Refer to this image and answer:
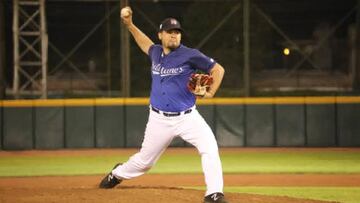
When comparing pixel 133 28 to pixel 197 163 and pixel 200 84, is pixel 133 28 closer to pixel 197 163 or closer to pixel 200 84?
pixel 200 84

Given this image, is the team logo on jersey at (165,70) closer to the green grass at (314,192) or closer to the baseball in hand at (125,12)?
the baseball in hand at (125,12)

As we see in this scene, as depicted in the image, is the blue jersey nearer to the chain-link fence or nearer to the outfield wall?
the outfield wall

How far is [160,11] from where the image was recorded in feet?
70.5

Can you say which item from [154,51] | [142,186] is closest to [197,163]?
[142,186]

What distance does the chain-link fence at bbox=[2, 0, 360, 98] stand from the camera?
20.0 m

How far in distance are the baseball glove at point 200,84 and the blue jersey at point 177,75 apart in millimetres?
252

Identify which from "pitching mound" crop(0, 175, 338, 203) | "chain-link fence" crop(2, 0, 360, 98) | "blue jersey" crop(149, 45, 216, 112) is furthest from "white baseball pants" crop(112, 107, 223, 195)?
"chain-link fence" crop(2, 0, 360, 98)

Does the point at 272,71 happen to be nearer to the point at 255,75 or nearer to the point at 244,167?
the point at 255,75

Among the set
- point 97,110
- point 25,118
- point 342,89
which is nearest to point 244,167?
point 97,110

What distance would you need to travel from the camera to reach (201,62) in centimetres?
721

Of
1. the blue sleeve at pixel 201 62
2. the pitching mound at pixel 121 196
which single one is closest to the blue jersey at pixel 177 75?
the blue sleeve at pixel 201 62

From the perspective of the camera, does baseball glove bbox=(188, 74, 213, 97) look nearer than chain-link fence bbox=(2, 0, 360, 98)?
Yes

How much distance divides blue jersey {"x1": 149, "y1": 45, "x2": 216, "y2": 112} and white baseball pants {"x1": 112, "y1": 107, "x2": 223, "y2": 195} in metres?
0.12

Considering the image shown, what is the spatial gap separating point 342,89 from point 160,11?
18.7 ft
